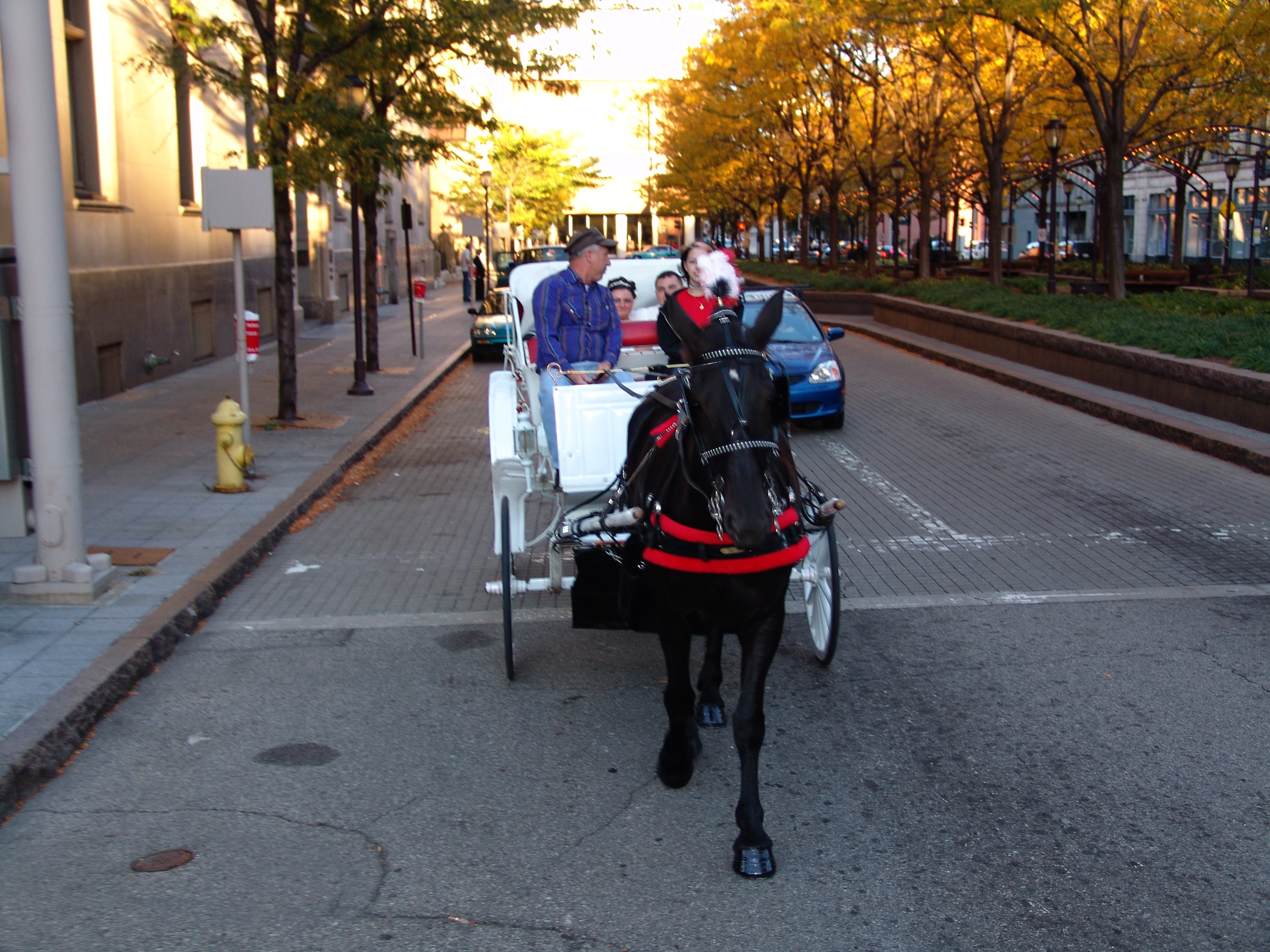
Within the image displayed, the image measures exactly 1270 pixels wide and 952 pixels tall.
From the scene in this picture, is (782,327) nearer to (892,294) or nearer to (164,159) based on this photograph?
(164,159)

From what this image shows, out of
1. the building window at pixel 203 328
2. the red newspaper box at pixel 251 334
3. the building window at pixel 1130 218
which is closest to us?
the red newspaper box at pixel 251 334

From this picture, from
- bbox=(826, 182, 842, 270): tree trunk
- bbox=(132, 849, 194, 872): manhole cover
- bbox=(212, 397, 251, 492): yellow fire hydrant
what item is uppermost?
bbox=(826, 182, 842, 270): tree trunk

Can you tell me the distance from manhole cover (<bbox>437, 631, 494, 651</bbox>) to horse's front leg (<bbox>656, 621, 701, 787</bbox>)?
7.24 ft

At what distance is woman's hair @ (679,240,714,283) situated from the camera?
7.04m

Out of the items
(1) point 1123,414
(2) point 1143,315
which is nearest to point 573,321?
(1) point 1123,414

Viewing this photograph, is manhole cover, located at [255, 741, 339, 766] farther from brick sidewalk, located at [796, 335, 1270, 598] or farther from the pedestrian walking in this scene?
the pedestrian walking

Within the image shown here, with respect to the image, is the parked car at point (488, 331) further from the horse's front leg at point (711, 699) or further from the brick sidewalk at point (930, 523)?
the horse's front leg at point (711, 699)

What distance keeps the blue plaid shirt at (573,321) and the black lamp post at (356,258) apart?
10.1m

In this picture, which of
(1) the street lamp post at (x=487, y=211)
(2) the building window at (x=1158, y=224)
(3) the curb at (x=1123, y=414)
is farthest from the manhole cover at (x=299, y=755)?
(2) the building window at (x=1158, y=224)

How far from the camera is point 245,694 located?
21.2 ft

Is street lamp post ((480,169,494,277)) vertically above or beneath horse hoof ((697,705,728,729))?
above

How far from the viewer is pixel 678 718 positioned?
513 cm

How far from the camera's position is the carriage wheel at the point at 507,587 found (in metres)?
6.36

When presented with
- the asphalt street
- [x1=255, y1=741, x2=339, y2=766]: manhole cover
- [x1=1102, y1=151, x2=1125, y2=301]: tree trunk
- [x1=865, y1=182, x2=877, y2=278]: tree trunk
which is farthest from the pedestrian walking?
[x1=255, y1=741, x2=339, y2=766]: manhole cover
